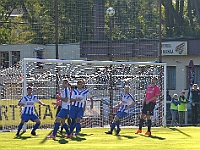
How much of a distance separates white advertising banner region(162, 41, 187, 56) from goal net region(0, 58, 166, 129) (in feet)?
31.7

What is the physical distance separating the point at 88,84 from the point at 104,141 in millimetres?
7814

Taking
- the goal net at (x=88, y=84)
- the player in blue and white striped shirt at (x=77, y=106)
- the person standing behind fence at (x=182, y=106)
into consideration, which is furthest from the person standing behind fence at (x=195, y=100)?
the player in blue and white striped shirt at (x=77, y=106)

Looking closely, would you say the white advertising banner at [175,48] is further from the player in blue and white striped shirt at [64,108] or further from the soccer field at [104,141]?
the player in blue and white striped shirt at [64,108]

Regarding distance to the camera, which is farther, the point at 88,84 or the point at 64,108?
the point at 88,84

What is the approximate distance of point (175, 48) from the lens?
33.9m

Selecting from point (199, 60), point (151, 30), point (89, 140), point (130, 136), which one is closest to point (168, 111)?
point (151, 30)

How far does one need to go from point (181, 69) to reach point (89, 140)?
19069 mm

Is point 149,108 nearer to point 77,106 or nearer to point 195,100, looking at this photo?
point 77,106

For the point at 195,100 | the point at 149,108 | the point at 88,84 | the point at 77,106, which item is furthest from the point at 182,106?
the point at 77,106

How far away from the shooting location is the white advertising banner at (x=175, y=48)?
33562 millimetres

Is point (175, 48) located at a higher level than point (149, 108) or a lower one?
higher

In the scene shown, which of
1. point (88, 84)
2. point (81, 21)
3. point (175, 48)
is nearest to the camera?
point (88, 84)

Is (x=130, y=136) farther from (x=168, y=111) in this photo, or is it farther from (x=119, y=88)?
(x=168, y=111)

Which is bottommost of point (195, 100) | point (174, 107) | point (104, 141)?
point (104, 141)
